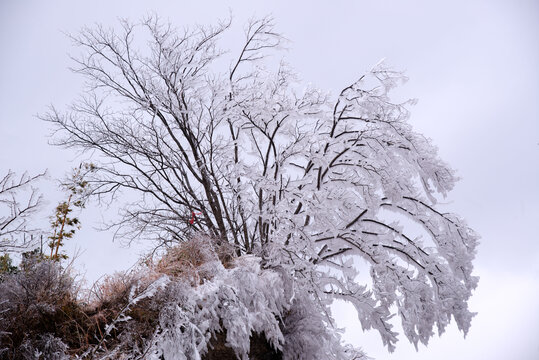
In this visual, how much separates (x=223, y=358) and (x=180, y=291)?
1217 millimetres

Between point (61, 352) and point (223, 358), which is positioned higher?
point (223, 358)

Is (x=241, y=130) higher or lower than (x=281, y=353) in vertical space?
higher

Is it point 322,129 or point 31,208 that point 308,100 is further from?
point 31,208

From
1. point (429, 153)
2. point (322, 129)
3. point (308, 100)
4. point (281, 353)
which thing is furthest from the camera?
point (322, 129)

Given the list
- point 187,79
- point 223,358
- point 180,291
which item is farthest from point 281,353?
point 187,79

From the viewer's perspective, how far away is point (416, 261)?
376 inches

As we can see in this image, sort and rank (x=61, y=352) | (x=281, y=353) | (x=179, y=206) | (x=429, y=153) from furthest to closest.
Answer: (x=179, y=206), (x=429, y=153), (x=281, y=353), (x=61, y=352)

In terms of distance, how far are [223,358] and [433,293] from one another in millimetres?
4710

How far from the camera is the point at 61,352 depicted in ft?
19.3

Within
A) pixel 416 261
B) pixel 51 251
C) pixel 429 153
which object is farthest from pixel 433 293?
pixel 51 251

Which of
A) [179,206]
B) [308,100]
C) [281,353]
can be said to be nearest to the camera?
[281,353]

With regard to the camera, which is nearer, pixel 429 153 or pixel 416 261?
pixel 429 153

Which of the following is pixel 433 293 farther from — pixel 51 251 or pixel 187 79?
pixel 51 251

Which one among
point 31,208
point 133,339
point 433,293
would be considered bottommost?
point 133,339
